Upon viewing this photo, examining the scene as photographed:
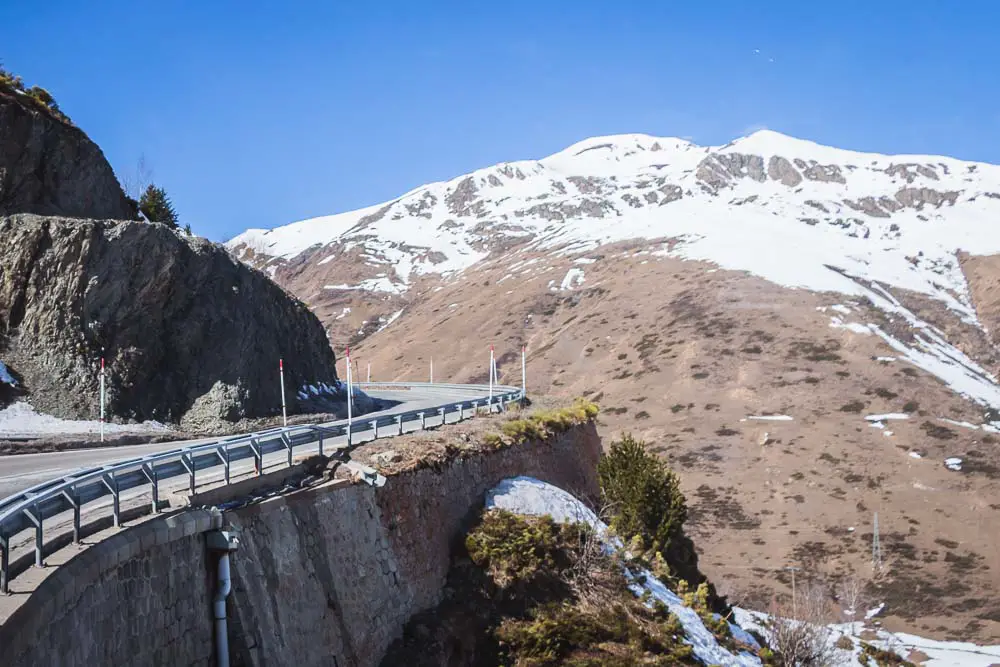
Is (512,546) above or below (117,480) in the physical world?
below

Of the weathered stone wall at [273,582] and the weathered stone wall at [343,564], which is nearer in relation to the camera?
the weathered stone wall at [273,582]

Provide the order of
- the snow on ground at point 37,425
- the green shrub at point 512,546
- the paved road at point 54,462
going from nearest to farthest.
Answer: the paved road at point 54,462
the green shrub at point 512,546
the snow on ground at point 37,425

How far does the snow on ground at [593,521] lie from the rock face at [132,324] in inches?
339

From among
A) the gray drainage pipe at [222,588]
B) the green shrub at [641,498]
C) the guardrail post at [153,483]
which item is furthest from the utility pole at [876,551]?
the guardrail post at [153,483]

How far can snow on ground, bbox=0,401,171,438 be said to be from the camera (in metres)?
20.0

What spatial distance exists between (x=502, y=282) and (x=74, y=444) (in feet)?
364

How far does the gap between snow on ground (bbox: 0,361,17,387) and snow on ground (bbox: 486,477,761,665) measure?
11.4 metres

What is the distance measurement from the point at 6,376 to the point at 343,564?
1192 cm

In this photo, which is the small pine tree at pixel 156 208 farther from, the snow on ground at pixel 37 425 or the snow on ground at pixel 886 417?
the snow on ground at pixel 886 417

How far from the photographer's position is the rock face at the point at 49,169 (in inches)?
1003

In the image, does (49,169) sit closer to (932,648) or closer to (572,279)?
(932,648)

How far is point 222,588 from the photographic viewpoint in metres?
10.5

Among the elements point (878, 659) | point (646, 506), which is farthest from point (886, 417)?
point (646, 506)

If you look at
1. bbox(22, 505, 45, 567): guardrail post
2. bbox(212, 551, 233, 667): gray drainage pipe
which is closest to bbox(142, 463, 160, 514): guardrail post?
bbox(212, 551, 233, 667): gray drainage pipe
